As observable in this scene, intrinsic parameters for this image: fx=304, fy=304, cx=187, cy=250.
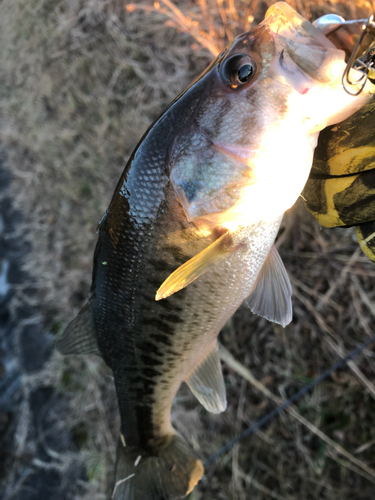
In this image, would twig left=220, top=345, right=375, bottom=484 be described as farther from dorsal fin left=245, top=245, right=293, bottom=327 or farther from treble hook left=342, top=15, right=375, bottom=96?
treble hook left=342, top=15, right=375, bottom=96

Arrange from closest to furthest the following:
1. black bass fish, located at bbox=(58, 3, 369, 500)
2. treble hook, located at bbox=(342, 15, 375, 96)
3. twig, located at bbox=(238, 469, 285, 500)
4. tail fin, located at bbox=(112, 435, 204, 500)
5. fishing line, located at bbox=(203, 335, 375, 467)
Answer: treble hook, located at bbox=(342, 15, 375, 96) → black bass fish, located at bbox=(58, 3, 369, 500) → tail fin, located at bbox=(112, 435, 204, 500) → fishing line, located at bbox=(203, 335, 375, 467) → twig, located at bbox=(238, 469, 285, 500)

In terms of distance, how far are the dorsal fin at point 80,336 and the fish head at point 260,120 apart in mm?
762

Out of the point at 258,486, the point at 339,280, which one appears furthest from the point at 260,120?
the point at 258,486

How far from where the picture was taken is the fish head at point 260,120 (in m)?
0.83

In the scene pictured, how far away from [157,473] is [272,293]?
47.4 inches

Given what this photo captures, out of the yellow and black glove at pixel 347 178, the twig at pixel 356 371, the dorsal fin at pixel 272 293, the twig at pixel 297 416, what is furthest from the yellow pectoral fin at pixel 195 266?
the twig at pixel 297 416

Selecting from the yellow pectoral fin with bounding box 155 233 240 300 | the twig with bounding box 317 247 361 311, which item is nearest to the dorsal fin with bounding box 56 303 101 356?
the yellow pectoral fin with bounding box 155 233 240 300

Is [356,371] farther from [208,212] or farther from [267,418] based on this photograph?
[208,212]

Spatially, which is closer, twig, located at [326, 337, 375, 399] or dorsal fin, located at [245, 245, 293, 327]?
dorsal fin, located at [245, 245, 293, 327]

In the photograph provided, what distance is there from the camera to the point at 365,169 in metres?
0.97

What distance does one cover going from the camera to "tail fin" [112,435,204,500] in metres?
1.58

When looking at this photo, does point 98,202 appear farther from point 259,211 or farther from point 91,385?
point 259,211

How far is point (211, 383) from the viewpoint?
1.47 metres

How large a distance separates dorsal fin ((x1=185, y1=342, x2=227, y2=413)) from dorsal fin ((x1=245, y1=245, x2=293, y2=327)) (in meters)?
0.38
